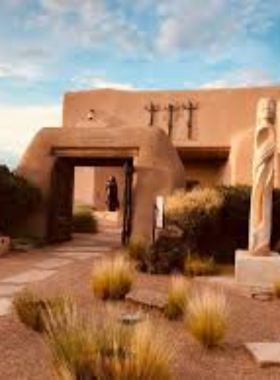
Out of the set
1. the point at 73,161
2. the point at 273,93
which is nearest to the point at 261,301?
the point at 73,161

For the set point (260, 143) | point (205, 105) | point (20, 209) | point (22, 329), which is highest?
point (205, 105)

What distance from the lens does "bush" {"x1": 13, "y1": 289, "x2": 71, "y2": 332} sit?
644 cm

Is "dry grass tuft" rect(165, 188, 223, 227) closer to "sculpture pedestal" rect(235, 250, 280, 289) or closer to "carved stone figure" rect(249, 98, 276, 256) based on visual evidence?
"carved stone figure" rect(249, 98, 276, 256)

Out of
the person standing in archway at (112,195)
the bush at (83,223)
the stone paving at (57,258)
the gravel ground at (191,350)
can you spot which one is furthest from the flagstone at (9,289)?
the person standing in archway at (112,195)

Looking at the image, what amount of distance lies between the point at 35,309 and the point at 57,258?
6879 millimetres

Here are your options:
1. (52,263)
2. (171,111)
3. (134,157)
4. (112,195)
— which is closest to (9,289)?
(52,263)

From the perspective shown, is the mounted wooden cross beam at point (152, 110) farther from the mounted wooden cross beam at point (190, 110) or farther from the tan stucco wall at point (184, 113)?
the mounted wooden cross beam at point (190, 110)

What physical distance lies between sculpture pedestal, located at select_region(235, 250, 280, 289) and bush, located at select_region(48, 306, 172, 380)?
5108 millimetres

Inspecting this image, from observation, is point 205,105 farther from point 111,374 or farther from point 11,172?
point 111,374

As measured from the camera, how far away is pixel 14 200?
49.3 ft

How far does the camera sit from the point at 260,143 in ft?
33.8

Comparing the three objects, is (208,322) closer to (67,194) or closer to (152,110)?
(67,194)

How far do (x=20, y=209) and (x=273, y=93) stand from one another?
44.8 feet

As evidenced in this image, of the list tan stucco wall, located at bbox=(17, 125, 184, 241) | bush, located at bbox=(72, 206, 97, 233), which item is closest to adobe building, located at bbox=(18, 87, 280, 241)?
tan stucco wall, located at bbox=(17, 125, 184, 241)
